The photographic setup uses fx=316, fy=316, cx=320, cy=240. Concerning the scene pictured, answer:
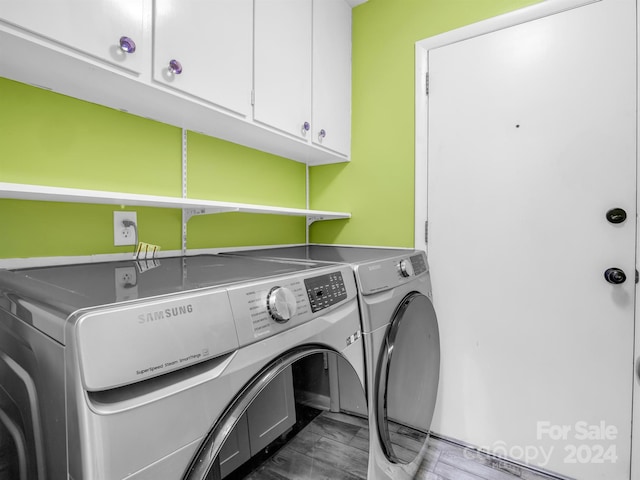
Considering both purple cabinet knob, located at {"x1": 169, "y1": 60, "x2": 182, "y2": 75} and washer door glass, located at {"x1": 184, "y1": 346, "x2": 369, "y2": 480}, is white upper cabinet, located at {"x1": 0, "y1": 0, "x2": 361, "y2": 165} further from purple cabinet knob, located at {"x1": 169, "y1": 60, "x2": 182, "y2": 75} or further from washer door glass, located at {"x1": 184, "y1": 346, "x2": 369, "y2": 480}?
washer door glass, located at {"x1": 184, "y1": 346, "x2": 369, "y2": 480}

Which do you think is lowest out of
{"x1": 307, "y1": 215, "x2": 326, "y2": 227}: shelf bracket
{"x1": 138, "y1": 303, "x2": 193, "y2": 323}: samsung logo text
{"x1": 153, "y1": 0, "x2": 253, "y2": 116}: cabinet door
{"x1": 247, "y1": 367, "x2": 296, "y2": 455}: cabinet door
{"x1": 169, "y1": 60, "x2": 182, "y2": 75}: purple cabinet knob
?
{"x1": 247, "y1": 367, "x2": 296, "y2": 455}: cabinet door

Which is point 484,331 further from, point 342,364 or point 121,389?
point 121,389

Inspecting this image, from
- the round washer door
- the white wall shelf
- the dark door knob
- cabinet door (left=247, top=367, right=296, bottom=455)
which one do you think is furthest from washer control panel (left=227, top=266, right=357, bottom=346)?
the dark door knob

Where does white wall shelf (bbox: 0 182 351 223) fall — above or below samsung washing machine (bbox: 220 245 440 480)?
above

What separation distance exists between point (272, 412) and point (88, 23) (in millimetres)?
1040

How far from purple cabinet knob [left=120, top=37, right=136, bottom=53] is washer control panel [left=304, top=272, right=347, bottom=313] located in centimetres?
80

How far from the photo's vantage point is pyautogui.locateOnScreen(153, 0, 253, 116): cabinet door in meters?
0.96

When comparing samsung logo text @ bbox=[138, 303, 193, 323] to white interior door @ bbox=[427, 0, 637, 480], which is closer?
samsung logo text @ bbox=[138, 303, 193, 323]

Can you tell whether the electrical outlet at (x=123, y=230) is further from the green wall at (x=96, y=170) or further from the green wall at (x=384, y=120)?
the green wall at (x=384, y=120)

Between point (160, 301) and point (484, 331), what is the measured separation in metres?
1.54

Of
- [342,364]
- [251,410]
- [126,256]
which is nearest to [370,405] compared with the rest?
[342,364]

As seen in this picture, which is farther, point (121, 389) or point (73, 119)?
point (73, 119)

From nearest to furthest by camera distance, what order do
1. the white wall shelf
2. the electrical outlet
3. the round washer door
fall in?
1. the white wall shelf
2. the round washer door
3. the electrical outlet

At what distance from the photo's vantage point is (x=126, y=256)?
1212mm
